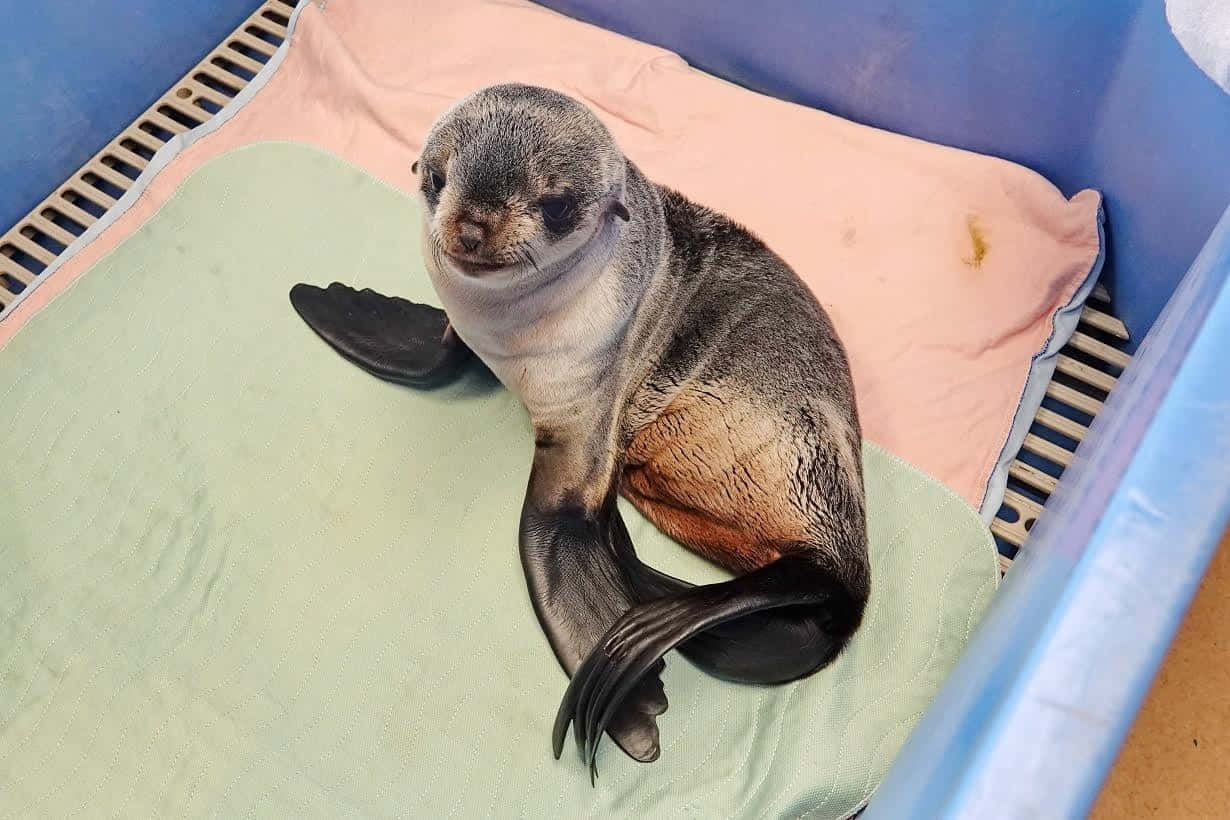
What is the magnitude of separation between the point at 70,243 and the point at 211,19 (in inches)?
26.5

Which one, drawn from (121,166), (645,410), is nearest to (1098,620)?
(645,410)

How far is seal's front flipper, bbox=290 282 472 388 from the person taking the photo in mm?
1689

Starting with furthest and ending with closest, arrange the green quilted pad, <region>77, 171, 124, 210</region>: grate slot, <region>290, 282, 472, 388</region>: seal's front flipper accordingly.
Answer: <region>77, 171, 124, 210</region>: grate slot
<region>290, 282, 472, 388</region>: seal's front flipper
the green quilted pad

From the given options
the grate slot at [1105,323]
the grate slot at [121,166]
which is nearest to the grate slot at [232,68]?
the grate slot at [121,166]

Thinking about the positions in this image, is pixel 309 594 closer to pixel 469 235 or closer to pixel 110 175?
pixel 469 235

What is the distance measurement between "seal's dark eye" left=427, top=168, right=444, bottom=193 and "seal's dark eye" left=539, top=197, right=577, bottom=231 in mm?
138

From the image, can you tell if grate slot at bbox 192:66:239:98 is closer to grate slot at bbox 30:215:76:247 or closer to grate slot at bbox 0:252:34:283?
grate slot at bbox 30:215:76:247

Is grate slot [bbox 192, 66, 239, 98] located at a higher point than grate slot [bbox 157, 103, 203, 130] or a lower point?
higher

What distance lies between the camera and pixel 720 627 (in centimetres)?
137

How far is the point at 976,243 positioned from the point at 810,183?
0.35 meters

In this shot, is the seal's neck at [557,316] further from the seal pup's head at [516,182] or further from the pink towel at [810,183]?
the pink towel at [810,183]

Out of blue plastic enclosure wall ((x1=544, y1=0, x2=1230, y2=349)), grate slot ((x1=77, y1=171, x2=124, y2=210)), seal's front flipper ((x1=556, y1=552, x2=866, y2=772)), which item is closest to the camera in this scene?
seal's front flipper ((x1=556, y1=552, x2=866, y2=772))

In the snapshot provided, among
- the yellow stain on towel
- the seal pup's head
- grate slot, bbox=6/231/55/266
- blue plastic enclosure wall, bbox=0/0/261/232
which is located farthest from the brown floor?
blue plastic enclosure wall, bbox=0/0/261/232

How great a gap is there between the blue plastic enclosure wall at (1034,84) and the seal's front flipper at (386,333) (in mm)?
937
